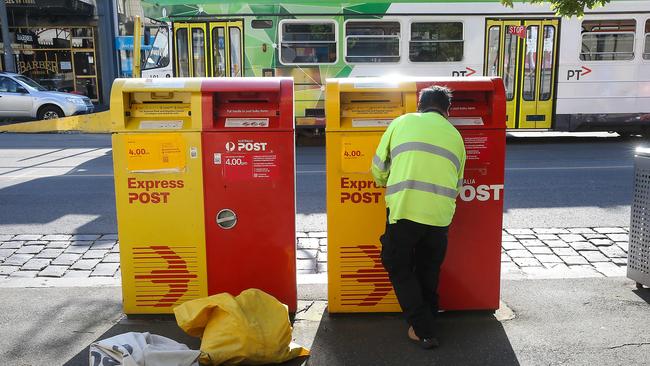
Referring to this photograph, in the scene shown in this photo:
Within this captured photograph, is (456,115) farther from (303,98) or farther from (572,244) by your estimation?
(303,98)

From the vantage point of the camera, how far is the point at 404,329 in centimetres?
415

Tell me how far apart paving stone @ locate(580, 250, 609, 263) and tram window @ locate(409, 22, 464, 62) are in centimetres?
783

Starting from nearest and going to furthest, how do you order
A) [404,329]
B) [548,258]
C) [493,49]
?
[404,329] < [548,258] < [493,49]

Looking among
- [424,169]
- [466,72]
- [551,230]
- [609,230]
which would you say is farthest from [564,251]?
[466,72]

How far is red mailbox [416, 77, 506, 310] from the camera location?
13.8ft

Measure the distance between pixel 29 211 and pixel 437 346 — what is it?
18.9ft

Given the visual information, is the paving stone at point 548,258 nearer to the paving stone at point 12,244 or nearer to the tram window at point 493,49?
the paving stone at point 12,244

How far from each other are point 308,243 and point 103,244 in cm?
→ 204

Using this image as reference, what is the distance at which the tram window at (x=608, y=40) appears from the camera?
43.4ft

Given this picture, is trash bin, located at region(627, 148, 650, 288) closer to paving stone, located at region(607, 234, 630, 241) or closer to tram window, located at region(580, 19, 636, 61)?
paving stone, located at region(607, 234, 630, 241)

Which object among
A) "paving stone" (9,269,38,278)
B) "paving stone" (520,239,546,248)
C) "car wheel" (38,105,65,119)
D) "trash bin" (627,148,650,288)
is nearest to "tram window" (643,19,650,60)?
"paving stone" (520,239,546,248)

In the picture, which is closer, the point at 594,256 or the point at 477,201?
the point at 477,201

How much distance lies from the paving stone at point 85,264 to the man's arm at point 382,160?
3.04 meters

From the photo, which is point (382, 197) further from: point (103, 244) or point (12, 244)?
point (12, 244)
